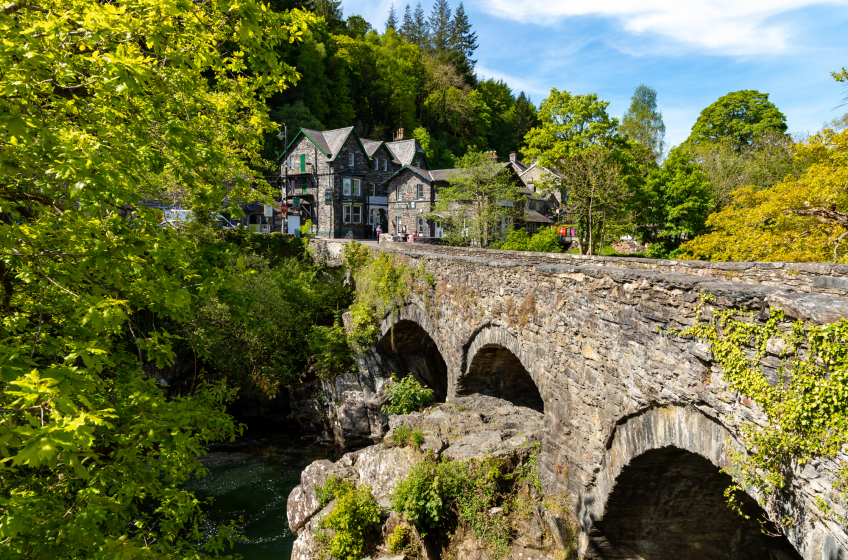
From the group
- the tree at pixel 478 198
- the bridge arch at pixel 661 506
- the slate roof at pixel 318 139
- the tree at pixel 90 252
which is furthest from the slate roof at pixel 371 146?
the bridge arch at pixel 661 506

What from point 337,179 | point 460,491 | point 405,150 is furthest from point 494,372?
point 405,150

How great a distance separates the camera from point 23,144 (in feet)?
12.5

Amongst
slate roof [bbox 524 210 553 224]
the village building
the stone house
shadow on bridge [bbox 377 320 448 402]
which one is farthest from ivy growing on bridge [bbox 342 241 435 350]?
slate roof [bbox 524 210 553 224]

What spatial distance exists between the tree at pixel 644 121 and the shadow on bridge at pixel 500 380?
4552cm

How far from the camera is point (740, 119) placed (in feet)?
144

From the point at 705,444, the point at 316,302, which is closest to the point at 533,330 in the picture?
the point at 705,444

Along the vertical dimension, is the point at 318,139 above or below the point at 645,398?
above

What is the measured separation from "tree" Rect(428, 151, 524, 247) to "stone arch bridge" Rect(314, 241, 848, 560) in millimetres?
19225

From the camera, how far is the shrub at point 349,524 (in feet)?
29.5

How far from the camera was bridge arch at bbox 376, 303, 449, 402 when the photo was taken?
56.1 ft

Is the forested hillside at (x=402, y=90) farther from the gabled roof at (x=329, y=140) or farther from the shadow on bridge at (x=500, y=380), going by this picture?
the shadow on bridge at (x=500, y=380)

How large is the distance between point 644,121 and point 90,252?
197 ft

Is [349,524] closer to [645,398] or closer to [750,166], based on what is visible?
[645,398]

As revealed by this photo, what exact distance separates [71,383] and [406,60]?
61.6 m
